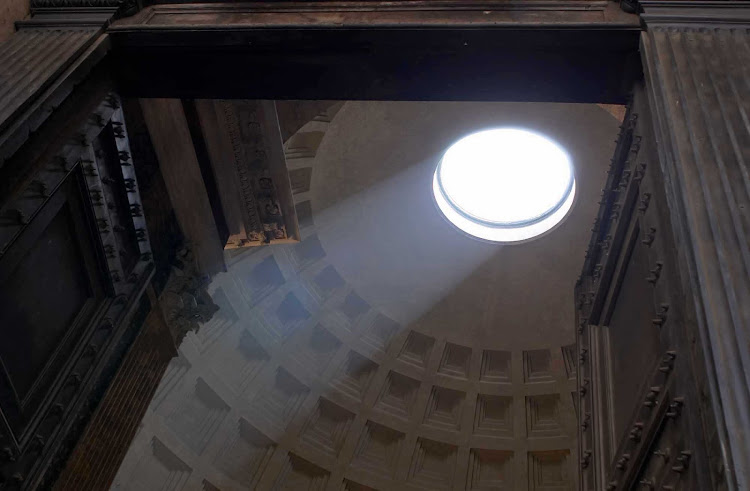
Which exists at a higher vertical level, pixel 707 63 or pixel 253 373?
pixel 253 373

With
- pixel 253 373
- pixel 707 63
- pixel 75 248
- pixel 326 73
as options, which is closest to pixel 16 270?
pixel 75 248

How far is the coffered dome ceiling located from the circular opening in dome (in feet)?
1.43

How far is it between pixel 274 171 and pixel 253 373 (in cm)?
447

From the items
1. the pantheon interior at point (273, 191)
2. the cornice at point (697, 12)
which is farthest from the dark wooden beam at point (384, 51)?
the cornice at point (697, 12)

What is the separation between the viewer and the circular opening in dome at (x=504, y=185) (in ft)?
45.3

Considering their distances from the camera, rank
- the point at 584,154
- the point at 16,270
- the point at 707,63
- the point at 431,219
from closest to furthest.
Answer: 1. the point at 707,63
2. the point at 16,270
3. the point at 584,154
4. the point at 431,219

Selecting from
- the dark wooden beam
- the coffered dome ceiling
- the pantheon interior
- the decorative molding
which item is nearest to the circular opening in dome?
the coffered dome ceiling

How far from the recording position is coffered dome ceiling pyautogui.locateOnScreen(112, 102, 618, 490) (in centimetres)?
1224

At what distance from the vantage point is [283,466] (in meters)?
12.8

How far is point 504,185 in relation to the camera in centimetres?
1514

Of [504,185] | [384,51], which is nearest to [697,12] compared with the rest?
[384,51]

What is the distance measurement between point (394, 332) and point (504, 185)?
145 inches

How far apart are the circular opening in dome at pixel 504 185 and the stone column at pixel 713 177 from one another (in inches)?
324

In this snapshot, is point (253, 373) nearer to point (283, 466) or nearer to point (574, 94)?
point (283, 466)
